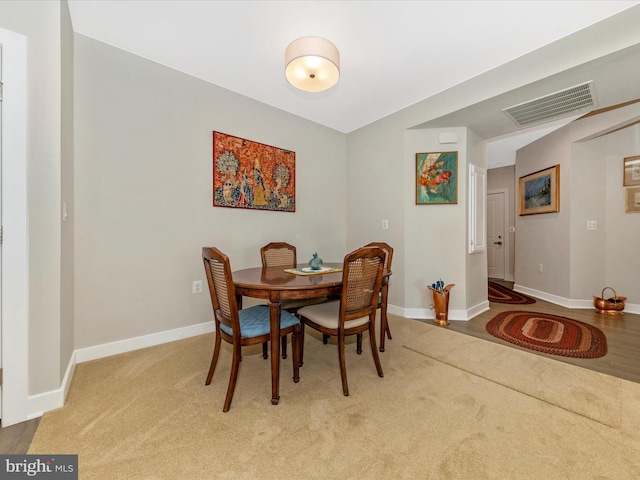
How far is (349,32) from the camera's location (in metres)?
2.08

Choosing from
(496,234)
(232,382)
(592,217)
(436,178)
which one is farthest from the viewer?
(496,234)

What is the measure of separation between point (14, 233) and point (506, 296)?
561 cm

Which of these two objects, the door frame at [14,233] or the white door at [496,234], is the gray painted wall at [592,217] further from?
the door frame at [14,233]

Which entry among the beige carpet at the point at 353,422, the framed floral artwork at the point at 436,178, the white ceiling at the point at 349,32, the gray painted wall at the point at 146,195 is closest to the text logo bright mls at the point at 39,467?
the beige carpet at the point at 353,422

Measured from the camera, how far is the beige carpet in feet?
3.89

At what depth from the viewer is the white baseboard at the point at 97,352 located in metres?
1.52

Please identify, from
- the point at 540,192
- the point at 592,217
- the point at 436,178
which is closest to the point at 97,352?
the point at 436,178

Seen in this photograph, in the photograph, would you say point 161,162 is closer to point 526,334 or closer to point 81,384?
point 81,384

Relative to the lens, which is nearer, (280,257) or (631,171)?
(280,257)

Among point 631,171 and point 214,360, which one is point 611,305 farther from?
point 214,360

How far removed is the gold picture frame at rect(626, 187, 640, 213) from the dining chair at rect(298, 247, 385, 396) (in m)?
4.05

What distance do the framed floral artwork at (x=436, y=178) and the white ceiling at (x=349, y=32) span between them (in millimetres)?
812

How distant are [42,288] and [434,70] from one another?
340 cm

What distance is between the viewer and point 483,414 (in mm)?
1528
